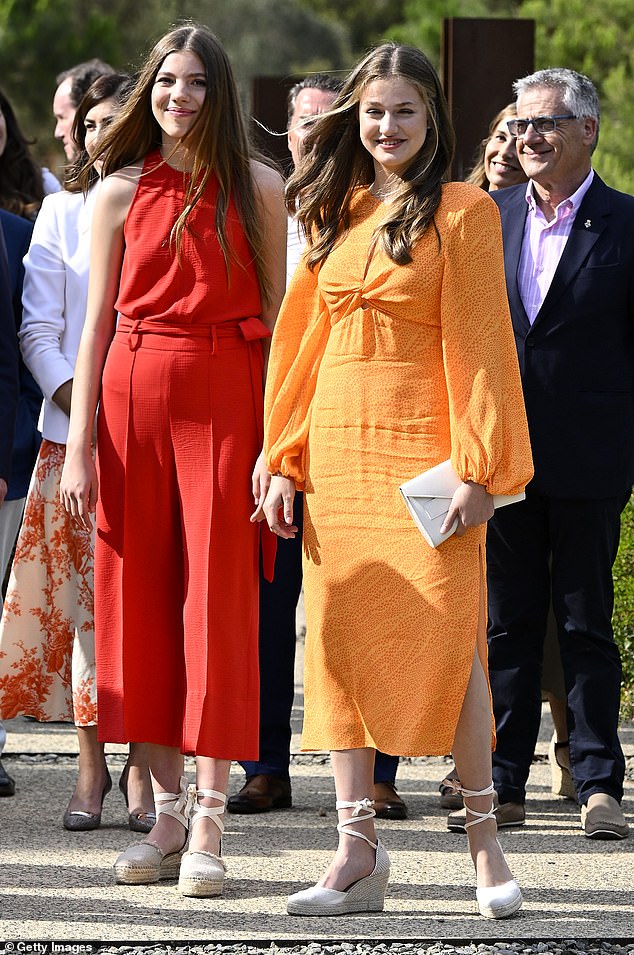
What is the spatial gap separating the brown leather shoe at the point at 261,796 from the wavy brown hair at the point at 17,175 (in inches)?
91.4

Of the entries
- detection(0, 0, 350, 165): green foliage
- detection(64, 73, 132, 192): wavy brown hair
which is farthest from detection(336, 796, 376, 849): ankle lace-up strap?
detection(0, 0, 350, 165): green foliage

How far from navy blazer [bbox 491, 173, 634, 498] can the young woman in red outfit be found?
103cm

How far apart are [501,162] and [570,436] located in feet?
3.87

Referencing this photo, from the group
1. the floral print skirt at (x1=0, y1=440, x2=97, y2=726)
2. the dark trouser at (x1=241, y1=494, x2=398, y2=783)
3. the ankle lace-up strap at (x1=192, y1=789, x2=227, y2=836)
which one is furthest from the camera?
the dark trouser at (x1=241, y1=494, x2=398, y2=783)

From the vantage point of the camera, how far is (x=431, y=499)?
359cm

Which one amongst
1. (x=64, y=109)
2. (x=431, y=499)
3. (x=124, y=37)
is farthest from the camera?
(x=124, y=37)

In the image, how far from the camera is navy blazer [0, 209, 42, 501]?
4.97 meters

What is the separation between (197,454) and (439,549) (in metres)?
0.68

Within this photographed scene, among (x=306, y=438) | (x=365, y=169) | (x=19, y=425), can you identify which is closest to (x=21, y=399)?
(x=19, y=425)

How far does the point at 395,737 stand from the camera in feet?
12.0

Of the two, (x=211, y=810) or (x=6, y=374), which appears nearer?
(x=211, y=810)

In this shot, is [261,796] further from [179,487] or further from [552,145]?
[552,145]

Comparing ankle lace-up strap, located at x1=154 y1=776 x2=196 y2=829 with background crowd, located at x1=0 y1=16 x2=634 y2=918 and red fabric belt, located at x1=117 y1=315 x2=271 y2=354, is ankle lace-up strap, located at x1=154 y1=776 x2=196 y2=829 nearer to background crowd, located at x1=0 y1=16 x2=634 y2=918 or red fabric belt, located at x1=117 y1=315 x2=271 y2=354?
background crowd, located at x1=0 y1=16 x2=634 y2=918

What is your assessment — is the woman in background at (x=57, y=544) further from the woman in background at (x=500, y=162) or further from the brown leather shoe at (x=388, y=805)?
the woman in background at (x=500, y=162)
